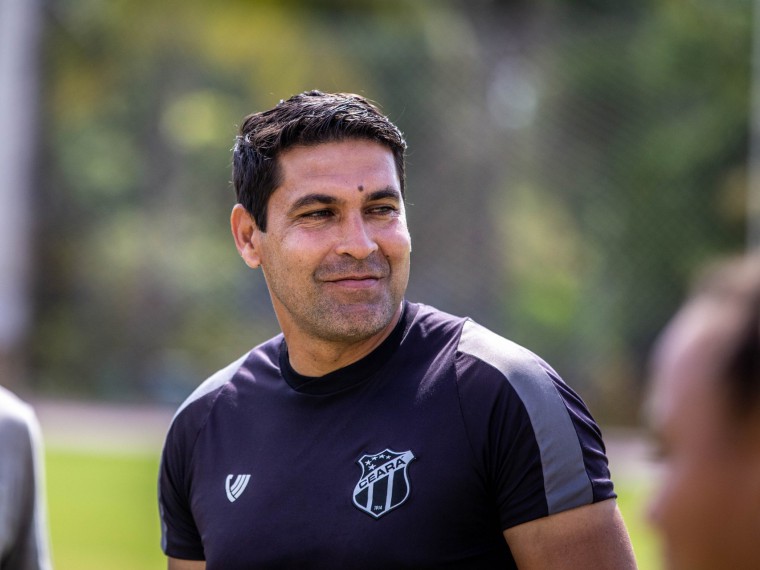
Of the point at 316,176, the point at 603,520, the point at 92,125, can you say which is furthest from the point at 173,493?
the point at 92,125

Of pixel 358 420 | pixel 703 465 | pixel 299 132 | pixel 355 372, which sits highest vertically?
pixel 299 132

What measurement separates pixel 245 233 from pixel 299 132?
42cm

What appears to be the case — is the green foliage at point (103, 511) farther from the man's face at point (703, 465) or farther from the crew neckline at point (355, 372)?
the man's face at point (703, 465)

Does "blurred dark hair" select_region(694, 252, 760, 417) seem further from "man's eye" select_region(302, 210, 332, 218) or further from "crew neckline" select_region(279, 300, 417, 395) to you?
"man's eye" select_region(302, 210, 332, 218)

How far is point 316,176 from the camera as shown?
10.8 ft

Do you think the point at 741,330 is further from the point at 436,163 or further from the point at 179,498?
the point at 436,163

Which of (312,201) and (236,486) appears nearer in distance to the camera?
(236,486)

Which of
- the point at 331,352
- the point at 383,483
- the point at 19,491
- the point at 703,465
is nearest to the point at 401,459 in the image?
the point at 383,483

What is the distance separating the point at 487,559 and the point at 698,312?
4.67 ft

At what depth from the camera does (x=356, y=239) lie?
10.5 ft

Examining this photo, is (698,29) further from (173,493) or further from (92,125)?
(173,493)

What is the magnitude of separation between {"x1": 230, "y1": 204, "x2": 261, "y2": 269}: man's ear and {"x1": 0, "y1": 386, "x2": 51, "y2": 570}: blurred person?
814mm

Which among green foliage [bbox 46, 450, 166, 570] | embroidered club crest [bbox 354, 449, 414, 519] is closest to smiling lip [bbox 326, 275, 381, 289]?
embroidered club crest [bbox 354, 449, 414, 519]

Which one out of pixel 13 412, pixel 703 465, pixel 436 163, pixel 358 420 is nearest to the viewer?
pixel 703 465
